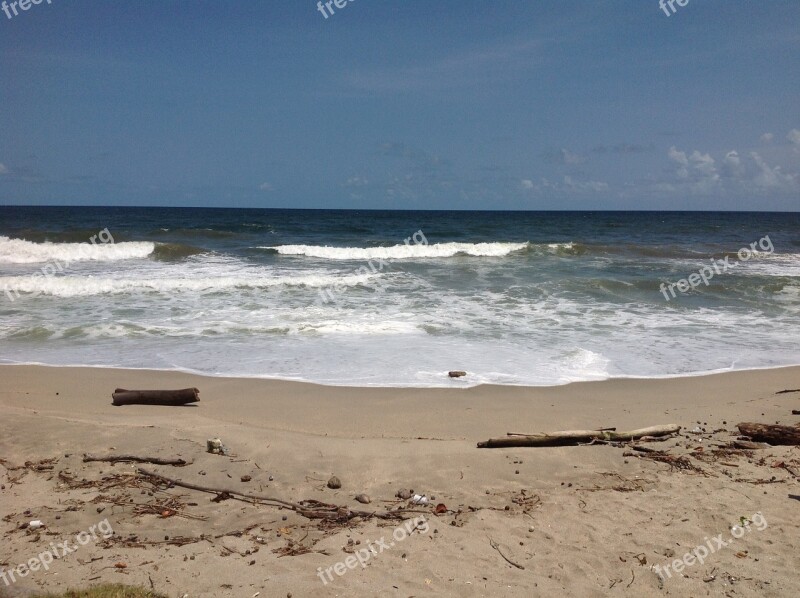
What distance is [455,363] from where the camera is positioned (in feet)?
29.6

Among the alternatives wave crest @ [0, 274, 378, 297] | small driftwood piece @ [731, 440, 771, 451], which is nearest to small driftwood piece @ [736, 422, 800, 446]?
small driftwood piece @ [731, 440, 771, 451]

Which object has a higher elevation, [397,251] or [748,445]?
[397,251]

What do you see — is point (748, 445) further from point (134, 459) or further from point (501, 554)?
point (134, 459)

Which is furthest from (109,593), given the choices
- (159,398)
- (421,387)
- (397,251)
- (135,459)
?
(397,251)

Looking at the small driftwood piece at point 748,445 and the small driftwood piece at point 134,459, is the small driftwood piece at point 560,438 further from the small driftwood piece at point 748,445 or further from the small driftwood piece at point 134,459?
the small driftwood piece at point 134,459

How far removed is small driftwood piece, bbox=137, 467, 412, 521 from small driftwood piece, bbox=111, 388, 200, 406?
89.6 inches

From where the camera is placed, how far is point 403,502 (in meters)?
4.56

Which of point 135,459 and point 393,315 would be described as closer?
point 135,459

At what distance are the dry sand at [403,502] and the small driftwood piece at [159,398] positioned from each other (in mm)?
142

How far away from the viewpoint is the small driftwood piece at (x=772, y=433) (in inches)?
229

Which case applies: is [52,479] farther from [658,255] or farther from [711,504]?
[658,255]

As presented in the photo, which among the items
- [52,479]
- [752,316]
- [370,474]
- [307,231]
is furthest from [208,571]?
[307,231]

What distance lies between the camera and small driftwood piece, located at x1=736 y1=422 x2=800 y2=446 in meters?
5.82

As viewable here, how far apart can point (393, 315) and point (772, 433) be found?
771 centimetres
